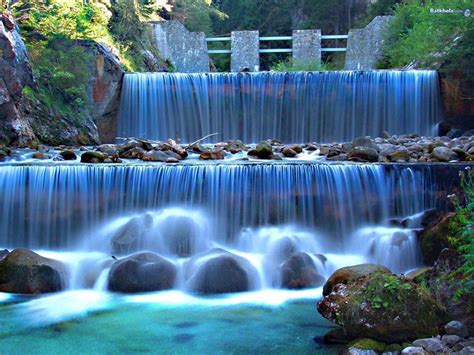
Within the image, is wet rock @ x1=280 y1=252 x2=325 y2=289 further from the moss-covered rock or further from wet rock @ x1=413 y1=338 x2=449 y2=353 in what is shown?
wet rock @ x1=413 y1=338 x2=449 y2=353

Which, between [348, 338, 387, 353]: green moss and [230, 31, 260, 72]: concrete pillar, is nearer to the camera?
[348, 338, 387, 353]: green moss

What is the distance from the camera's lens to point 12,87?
13125 millimetres

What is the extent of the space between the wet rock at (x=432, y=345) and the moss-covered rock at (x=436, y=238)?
2796mm

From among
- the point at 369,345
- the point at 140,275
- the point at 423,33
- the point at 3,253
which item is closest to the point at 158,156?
the point at 3,253

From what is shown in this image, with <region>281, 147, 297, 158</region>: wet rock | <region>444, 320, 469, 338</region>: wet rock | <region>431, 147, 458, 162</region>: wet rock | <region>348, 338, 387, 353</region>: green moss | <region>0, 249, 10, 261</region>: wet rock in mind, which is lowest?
<region>348, 338, 387, 353</region>: green moss

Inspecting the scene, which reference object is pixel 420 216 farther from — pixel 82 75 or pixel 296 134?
pixel 82 75

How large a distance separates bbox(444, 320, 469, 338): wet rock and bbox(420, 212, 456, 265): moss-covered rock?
2407mm

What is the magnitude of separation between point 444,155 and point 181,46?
1816cm

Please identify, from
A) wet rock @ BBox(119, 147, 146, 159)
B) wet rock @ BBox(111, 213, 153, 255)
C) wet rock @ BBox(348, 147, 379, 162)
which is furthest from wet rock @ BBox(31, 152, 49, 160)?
wet rock @ BBox(348, 147, 379, 162)

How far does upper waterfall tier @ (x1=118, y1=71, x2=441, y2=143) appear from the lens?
16.4 metres

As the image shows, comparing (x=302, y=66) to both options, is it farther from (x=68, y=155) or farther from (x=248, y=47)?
(x=68, y=155)

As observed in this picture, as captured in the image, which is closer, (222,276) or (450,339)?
(450,339)

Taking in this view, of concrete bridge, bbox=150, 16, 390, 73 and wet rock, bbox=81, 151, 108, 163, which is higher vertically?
concrete bridge, bbox=150, 16, 390, 73

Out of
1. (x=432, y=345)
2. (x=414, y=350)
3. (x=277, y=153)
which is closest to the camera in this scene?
(x=414, y=350)
